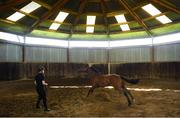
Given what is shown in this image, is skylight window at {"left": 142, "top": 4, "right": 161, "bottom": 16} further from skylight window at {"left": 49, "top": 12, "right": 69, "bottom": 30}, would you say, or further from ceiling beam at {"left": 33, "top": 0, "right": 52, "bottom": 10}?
ceiling beam at {"left": 33, "top": 0, "right": 52, "bottom": 10}

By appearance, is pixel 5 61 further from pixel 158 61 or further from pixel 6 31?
pixel 158 61

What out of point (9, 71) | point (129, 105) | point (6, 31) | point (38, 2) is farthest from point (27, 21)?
point (129, 105)

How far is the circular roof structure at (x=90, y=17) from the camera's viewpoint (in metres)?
18.7

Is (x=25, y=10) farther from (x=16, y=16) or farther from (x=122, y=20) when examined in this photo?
(x=122, y=20)

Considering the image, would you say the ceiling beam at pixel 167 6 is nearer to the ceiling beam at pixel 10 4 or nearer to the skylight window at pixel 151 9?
the skylight window at pixel 151 9

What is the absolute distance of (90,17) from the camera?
22.7 m

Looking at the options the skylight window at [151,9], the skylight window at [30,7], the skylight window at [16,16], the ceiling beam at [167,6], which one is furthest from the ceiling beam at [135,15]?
the skylight window at [16,16]

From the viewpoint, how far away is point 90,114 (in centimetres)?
895

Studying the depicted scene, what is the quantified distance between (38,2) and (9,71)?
6973 mm

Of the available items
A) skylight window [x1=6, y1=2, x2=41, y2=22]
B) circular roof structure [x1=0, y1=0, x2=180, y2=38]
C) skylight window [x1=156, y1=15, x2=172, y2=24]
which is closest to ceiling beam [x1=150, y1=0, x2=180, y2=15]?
circular roof structure [x1=0, y1=0, x2=180, y2=38]

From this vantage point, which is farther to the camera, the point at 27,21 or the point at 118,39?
the point at 118,39

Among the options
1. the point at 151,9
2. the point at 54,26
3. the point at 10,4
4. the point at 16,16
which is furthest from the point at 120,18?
the point at 10,4

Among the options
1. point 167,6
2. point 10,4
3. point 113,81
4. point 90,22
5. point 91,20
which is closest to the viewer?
point 113,81

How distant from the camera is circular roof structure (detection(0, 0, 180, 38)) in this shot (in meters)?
18.7
